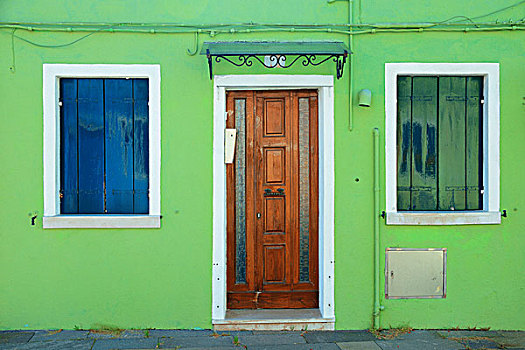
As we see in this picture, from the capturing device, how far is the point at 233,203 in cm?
562

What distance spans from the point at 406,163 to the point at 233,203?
2.02 m

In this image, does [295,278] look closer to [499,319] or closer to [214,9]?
[499,319]

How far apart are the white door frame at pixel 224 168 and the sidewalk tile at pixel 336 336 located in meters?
0.19

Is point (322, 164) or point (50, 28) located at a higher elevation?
point (50, 28)

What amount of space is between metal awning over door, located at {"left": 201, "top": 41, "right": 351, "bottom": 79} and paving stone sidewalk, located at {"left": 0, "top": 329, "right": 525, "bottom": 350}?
2806 millimetres

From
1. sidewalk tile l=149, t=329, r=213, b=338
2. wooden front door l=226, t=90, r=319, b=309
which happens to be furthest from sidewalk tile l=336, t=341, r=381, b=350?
sidewalk tile l=149, t=329, r=213, b=338

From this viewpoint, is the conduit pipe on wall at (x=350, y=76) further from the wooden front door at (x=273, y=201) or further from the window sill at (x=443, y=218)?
the window sill at (x=443, y=218)

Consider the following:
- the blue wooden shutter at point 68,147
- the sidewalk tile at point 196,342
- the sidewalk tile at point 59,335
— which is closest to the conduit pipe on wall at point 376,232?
the sidewalk tile at point 196,342

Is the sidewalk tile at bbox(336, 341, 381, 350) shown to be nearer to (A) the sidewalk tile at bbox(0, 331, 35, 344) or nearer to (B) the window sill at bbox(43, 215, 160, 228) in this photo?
(B) the window sill at bbox(43, 215, 160, 228)

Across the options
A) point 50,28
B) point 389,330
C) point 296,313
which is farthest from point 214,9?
point 389,330

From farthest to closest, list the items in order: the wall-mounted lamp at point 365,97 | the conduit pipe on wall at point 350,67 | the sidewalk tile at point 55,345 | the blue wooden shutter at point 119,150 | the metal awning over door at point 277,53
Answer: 1. the blue wooden shutter at point 119,150
2. the conduit pipe on wall at point 350,67
3. the wall-mounted lamp at point 365,97
4. the metal awning over door at point 277,53
5. the sidewalk tile at point 55,345

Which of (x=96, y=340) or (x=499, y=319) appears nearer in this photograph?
(x=96, y=340)

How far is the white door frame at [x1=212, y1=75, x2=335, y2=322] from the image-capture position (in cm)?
533

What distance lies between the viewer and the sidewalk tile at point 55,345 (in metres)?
4.86
